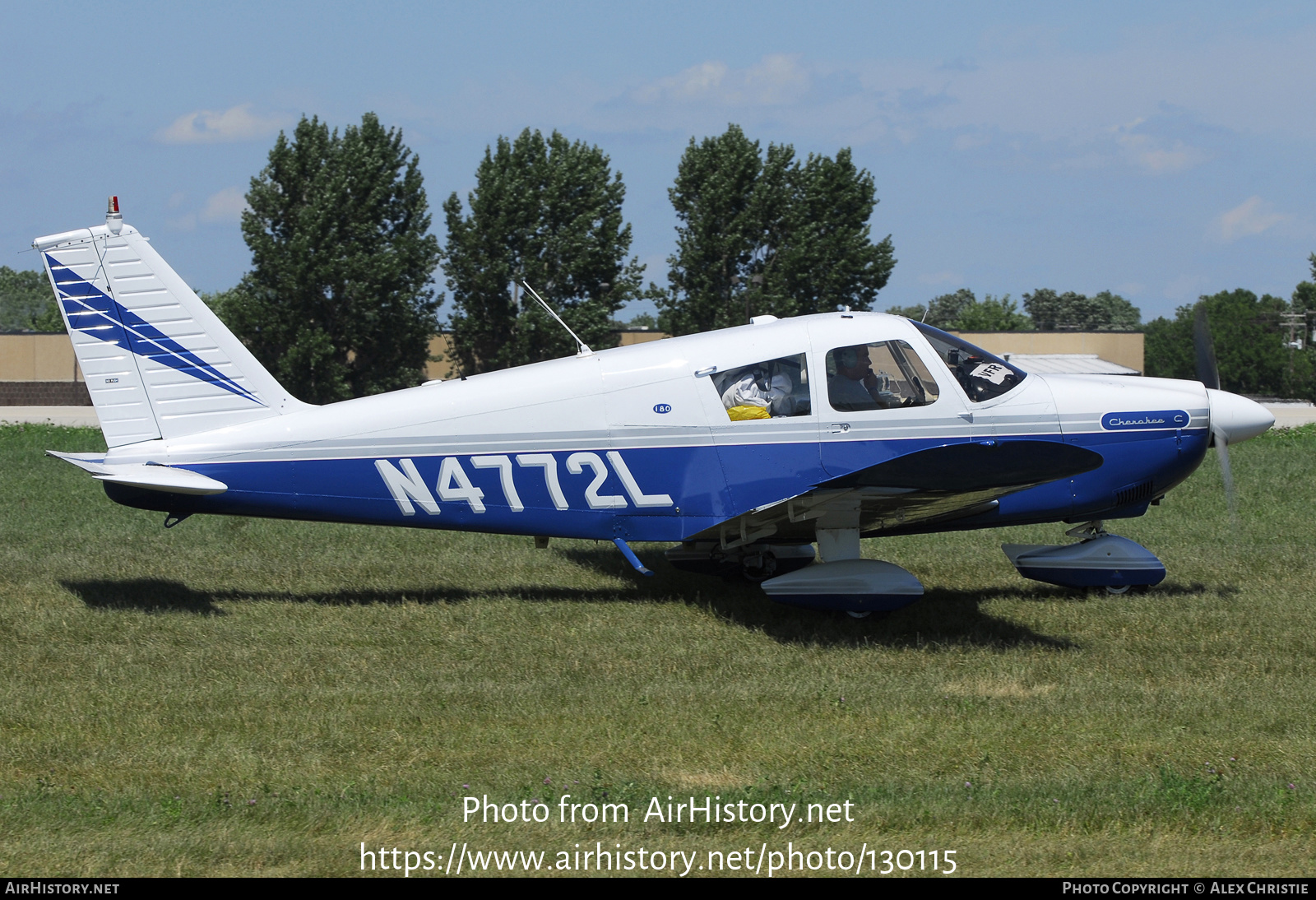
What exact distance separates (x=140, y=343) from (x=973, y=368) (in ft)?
21.0

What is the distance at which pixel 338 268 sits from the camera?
39781 millimetres

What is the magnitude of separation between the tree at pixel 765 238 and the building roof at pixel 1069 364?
8300mm

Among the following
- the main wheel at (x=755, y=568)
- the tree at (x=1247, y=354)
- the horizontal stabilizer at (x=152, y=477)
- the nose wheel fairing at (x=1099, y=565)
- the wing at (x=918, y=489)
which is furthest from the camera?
the tree at (x=1247, y=354)

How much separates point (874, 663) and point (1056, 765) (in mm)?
2038

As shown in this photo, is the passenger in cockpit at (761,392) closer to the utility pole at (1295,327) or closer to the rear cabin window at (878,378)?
the rear cabin window at (878,378)

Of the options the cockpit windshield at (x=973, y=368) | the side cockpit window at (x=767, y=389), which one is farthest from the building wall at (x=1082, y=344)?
the side cockpit window at (x=767, y=389)

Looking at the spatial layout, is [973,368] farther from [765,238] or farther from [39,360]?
[39,360]

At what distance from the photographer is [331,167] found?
135 ft

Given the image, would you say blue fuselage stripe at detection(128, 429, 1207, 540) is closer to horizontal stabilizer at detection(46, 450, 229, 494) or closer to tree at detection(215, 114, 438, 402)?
horizontal stabilizer at detection(46, 450, 229, 494)

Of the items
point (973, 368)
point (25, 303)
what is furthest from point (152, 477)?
point (25, 303)

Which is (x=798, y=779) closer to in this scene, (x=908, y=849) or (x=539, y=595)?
(x=908, y=849)

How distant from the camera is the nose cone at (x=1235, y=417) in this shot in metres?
9.18

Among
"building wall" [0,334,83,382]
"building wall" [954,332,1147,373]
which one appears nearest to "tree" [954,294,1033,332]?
"building wall" [954,332,1147,373]

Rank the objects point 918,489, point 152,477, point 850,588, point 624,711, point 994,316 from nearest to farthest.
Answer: point 624,711
point 918,489
point 152,477
point 850,588
point 994,316
